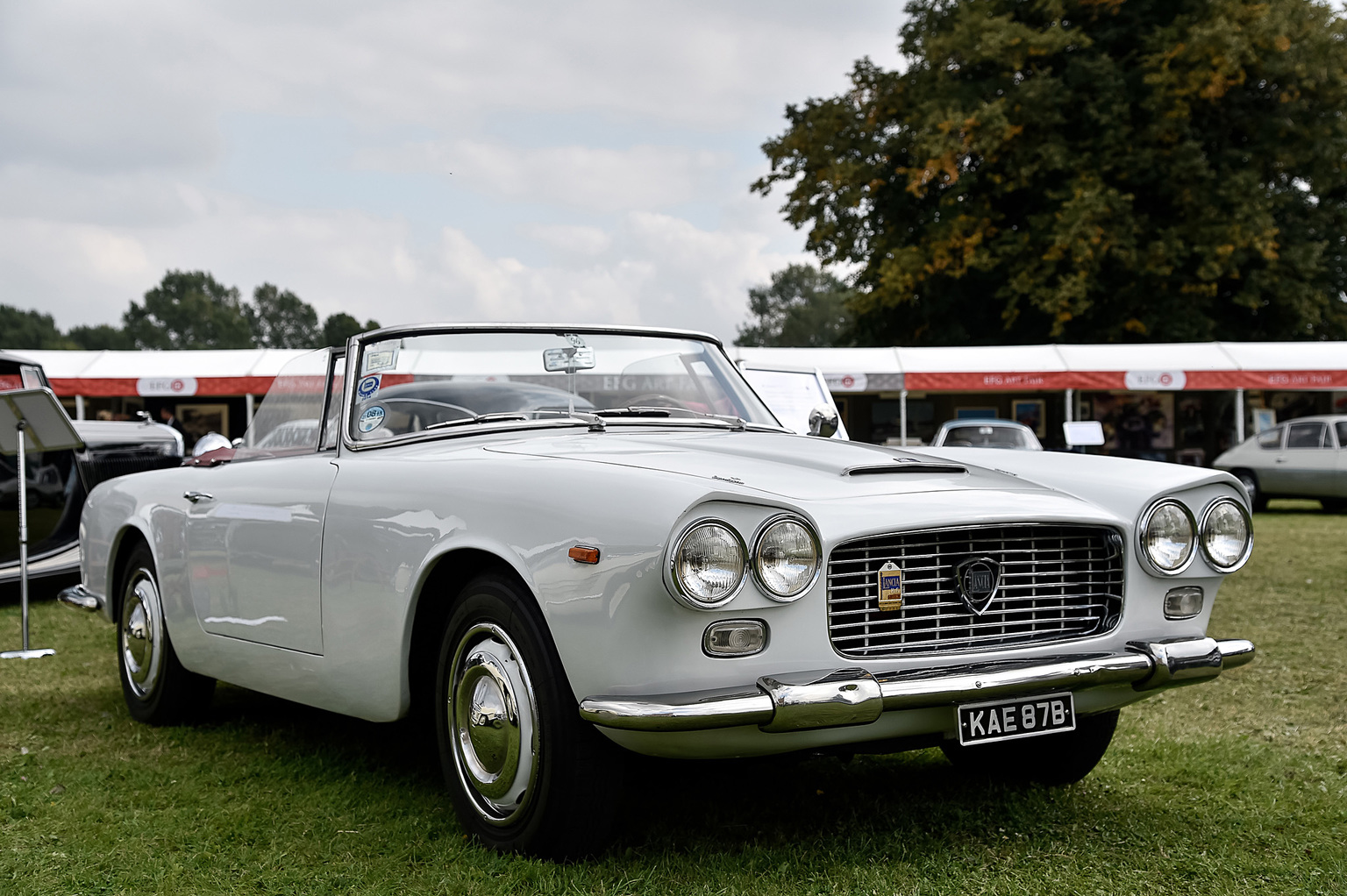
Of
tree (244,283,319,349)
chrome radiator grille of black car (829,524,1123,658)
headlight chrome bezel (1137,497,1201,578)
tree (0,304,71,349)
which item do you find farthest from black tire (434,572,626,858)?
tree (244,283,319,349)

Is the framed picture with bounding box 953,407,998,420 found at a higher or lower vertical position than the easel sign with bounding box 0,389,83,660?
lower

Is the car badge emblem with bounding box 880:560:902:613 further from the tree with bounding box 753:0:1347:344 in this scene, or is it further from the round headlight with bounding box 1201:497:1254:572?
the tree with bounding box 753:0:1347:344

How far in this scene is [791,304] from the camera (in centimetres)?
11169

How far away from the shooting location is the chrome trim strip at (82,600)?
578cm

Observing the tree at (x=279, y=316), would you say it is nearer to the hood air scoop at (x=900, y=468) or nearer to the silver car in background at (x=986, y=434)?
the silver car in background at (x=986, y=434)

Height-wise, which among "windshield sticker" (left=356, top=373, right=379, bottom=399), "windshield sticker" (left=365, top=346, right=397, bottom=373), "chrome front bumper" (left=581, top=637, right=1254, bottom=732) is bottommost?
"chrome front bumper" (left=581, top=637, right=1254, bottom=732)

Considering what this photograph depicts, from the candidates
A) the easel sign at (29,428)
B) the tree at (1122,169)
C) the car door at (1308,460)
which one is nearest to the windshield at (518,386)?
the easel sign at (29,428)

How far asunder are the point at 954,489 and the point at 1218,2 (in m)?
26.1

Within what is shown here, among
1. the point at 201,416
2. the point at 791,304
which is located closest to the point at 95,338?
the point at 791,304

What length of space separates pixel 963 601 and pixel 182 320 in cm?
11933

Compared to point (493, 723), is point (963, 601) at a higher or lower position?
higher

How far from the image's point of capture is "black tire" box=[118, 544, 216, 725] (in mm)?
5203

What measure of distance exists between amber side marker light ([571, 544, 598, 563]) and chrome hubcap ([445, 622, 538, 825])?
0.37 m

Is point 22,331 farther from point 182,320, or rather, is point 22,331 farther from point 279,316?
point 279,316
